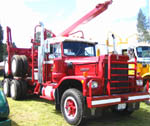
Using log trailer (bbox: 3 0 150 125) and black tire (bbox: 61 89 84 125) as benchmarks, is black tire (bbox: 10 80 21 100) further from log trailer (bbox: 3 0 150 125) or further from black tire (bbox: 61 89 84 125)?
black tire (bbox: 61 89 84 125)

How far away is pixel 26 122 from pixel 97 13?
524 centimetres

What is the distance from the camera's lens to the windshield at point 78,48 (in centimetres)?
669

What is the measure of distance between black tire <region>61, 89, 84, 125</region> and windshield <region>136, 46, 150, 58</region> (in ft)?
15.6

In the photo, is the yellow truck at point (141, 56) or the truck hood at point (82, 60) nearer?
the truck hood at point (82, 60)

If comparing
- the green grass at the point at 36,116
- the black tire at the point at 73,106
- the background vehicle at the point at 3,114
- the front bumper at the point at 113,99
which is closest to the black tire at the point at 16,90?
the green grass at the point at 36,116

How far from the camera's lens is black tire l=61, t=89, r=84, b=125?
490cm

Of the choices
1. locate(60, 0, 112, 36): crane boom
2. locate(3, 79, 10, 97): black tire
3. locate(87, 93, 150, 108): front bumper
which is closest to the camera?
locate(87, 93, 150, 108): front bumper

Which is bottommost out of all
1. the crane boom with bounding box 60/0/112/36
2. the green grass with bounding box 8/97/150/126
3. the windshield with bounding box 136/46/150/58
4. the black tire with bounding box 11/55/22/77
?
the green grass with bounding box 8/97/150/126

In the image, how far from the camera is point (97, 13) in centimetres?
833

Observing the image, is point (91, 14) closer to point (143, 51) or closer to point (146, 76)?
point (143, 51)

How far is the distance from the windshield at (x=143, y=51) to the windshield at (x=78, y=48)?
101 inches

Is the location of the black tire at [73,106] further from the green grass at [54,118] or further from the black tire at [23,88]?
the black tire at [23,88]

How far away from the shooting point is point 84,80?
4.86 metres

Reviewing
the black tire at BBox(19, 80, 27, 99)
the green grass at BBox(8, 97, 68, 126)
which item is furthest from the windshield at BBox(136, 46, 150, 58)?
the black tire at BBox(19, 80, 27, 99)
